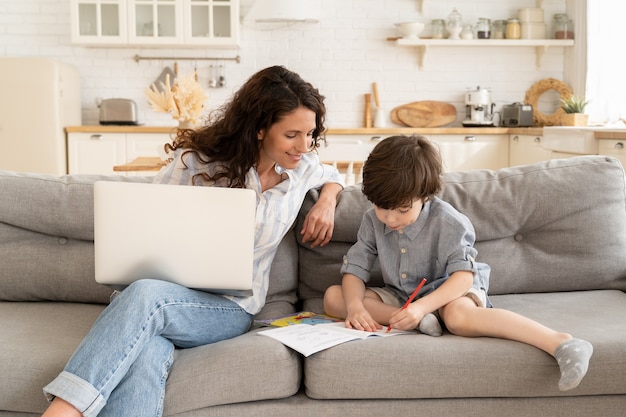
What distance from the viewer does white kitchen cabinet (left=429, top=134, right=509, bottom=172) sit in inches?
231

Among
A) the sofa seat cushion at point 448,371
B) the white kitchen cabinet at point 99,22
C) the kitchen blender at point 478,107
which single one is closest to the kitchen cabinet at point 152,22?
the white kitchen cabinet at point 99,22

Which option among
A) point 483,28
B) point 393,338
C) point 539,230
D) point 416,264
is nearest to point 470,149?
point 483,28

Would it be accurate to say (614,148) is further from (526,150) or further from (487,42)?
(487,42)

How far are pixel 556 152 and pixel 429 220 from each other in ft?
9.67

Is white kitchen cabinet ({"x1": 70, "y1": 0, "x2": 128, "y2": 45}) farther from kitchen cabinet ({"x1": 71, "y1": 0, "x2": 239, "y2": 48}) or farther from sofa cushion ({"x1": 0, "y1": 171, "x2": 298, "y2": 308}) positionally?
sofa cushion ({"x1": 0, "y1": 171, "x2": 298, "y2": 308})

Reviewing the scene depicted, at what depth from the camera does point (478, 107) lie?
6051 millimetres

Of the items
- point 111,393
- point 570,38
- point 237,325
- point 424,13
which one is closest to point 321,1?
point 424,13

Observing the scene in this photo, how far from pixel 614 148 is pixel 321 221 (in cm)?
214

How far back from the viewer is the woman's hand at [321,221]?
2291mm

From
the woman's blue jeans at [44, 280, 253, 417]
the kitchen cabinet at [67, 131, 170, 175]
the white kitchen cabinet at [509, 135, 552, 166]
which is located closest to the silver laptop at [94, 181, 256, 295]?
the woman's blue jeans at [44, 280, 253, 417]

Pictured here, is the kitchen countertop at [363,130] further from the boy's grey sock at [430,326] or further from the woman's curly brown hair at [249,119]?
the boy's grey sock at [430,326]

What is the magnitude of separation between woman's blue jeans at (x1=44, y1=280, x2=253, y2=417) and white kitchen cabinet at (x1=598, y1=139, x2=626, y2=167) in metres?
2.52

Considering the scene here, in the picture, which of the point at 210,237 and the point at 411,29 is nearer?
the point at 210,237

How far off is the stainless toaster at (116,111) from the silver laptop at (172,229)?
4.29 meters
